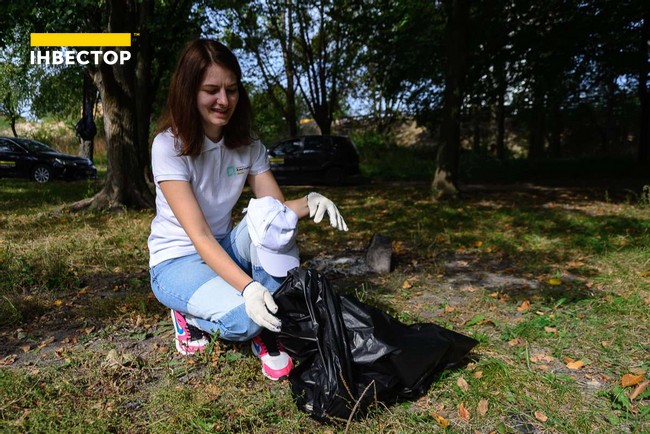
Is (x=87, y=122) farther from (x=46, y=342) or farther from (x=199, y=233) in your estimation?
(x=199, y=233)

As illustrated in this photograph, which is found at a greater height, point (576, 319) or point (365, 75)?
point (365, 75)

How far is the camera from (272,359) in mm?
2396

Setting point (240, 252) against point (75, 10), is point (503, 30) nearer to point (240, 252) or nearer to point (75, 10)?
point (75, 10)

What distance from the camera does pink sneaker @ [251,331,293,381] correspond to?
238cm

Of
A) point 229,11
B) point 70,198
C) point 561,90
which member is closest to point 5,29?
point 70,198

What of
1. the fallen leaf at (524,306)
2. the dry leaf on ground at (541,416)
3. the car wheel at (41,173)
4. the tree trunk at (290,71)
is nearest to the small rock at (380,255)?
the fallen leaf at (524,306)

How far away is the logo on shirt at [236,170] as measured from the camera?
8.46ft

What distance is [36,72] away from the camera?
19688mm

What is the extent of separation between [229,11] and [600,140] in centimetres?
1602

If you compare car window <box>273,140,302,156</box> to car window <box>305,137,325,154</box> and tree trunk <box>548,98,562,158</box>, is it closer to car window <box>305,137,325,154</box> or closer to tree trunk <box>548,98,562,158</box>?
car window <box>305,137,325,154</box>

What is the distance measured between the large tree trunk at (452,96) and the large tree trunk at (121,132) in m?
5.19

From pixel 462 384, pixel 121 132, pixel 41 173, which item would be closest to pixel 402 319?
pixel 462 384

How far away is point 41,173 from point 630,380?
14505mm

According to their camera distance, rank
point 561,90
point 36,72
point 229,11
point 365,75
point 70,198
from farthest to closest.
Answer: point 365,75 < point 36,72 < point 229,11 < point 561,90 < point 70,198
